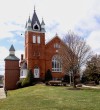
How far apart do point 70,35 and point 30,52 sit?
44.5ft

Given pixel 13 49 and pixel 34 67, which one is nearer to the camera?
pixel 34 67

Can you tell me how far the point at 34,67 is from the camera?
57.5 metres

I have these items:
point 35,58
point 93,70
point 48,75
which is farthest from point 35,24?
point 93,70

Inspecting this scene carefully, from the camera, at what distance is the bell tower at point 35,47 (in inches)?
2258

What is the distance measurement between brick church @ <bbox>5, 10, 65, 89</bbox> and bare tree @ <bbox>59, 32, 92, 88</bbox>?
1159 cm

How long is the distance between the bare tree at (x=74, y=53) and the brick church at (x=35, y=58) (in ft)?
38.0

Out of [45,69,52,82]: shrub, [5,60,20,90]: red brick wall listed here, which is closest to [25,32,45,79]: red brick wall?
[45,69,52,82]: shrub

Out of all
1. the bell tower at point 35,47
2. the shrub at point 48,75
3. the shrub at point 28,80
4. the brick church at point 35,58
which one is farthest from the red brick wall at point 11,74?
the shrub at point 48,75

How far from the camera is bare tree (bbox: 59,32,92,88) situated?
43344 mm

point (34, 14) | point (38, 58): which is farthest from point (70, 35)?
point (34, 14)

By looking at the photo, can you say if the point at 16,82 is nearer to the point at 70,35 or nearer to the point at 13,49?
the point at 13,49

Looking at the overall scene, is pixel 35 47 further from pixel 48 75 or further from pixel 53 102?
pixel 53 102

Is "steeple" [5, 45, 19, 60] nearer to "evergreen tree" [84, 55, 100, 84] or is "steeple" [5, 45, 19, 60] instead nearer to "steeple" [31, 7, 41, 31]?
"steeple" [31, 7, 41, 31]

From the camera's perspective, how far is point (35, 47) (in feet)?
190
